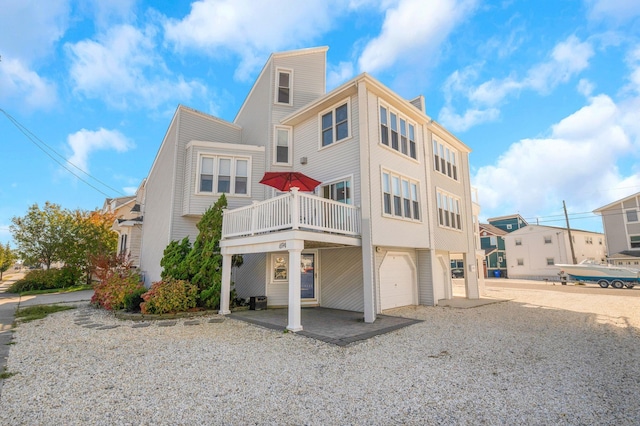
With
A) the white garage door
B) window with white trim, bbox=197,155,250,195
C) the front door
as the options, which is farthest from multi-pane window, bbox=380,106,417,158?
window with white trim, bbox=197,155,250,195

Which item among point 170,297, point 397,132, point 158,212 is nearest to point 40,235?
point 158,212

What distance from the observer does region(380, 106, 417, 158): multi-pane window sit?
11.2 metres

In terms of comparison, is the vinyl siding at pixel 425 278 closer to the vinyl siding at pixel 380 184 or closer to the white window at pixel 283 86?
the vinyl siding at pixel 380 184

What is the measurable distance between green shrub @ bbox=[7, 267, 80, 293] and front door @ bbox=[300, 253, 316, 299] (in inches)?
743

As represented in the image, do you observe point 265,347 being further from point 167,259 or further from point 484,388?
point 167,259

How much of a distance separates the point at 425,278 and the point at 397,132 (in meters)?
6.36

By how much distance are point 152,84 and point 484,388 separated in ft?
59.9

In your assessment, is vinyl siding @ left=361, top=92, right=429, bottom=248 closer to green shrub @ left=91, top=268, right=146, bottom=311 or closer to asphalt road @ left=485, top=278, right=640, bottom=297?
green shrub @ left=91, top=268, right=146, bottom=311

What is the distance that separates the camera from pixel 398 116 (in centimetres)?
1194

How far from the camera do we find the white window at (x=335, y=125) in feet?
35.5

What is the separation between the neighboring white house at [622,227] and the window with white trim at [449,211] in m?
26.0

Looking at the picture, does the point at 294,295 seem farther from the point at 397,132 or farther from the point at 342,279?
the point at 397,132

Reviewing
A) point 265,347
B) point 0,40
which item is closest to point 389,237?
point 265,347

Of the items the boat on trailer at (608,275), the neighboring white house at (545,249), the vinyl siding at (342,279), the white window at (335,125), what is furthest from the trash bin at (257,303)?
the neighboring white house at (545,249)
